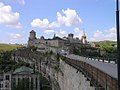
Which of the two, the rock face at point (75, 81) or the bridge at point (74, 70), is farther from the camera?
the rock face at point (75, 81)

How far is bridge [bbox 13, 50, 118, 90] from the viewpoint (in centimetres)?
1762

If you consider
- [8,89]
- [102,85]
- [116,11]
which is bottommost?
[8,89]

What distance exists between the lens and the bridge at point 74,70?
17625 mm

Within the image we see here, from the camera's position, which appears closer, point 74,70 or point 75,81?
point 75,81

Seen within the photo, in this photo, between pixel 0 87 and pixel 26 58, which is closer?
pixel 0 87

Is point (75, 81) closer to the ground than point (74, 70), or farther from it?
closer to the ground

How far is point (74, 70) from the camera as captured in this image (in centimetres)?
3444

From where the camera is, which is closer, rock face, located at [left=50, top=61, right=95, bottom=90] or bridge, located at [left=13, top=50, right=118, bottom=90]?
bridge, located at [left=13, top=50, right=118, bottom=90]

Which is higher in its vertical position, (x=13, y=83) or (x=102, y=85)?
(x=102, y=85)

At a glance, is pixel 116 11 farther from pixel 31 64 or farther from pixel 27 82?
pixel 31 64

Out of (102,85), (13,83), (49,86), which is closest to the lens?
(102,85)

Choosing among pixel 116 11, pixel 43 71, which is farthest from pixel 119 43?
pixel 43 71

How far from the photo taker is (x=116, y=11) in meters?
10.6

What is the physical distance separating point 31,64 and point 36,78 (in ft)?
98.2
